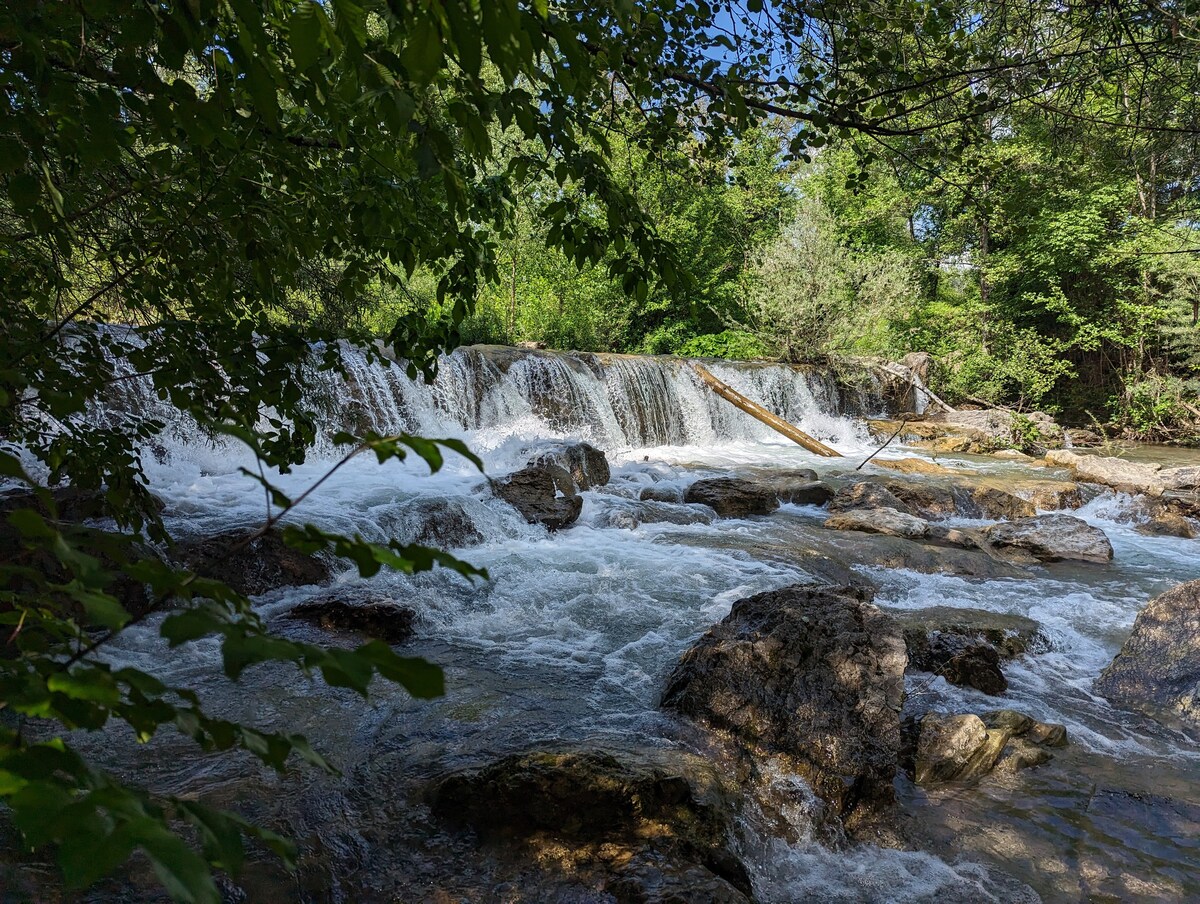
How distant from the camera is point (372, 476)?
9.66m

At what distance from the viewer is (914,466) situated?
1386 centimetres

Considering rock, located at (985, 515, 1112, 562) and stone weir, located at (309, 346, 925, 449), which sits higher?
stone weir, located at (309, 346, 925, 449)

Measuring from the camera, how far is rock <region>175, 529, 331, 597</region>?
19.9 ft

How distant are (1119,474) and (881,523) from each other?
22.2 ft

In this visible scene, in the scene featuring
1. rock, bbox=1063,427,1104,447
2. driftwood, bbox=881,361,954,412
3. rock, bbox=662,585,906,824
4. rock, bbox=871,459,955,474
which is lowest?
rock, bbox=1063,427,1104,447

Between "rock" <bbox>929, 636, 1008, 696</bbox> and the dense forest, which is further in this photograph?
"rock" <bbox>929, 636, 1008, 696</bbox>

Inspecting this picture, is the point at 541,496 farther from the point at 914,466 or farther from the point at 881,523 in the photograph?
the point at 914,466

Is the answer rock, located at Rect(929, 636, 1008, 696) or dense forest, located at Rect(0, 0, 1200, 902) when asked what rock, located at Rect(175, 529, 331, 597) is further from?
rock, located at Rect(929, 636, 1008, 696)

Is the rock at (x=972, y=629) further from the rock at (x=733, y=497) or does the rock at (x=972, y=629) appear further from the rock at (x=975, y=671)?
the rock at (x=733, y=497)

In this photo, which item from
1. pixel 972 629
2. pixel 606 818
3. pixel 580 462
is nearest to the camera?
pixel 606 818

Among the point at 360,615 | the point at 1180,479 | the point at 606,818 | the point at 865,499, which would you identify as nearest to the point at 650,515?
the point at 865,499

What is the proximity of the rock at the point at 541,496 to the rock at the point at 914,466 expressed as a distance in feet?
24.2

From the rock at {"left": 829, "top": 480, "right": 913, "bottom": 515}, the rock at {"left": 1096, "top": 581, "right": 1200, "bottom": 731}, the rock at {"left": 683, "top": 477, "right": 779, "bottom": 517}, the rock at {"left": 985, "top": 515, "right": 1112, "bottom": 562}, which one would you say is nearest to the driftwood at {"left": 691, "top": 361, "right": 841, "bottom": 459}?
the rock at {"left": 829, "top": 480, "right": 913, "bottom": 515}

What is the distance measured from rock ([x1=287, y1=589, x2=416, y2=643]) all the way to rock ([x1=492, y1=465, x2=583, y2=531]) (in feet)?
9.71
